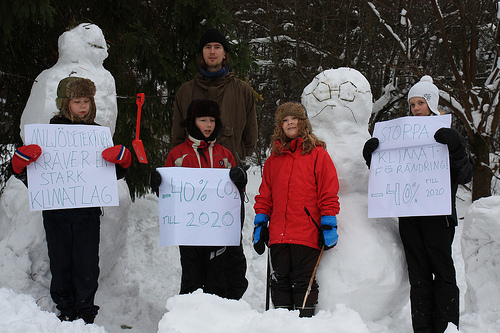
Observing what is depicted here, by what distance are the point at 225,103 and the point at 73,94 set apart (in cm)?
112

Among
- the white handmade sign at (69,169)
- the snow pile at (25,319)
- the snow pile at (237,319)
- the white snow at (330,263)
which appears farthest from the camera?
the white handmade sign at (69,169)

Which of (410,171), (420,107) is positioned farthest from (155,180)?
(420,107)

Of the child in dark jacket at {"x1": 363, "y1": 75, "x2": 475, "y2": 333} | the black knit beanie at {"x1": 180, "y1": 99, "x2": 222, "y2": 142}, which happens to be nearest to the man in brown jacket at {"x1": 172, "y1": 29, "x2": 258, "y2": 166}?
the black knit beanie at {"x1": 180, "y1": 99, "x2": 222, "y2": 142}

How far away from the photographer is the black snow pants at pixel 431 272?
9.61 ft

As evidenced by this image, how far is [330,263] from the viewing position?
305 centimetres

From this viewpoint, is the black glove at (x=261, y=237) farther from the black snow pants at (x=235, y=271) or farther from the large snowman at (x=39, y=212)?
the large snowman at (x=39, y=212)

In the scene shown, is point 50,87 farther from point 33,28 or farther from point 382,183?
point 382,183

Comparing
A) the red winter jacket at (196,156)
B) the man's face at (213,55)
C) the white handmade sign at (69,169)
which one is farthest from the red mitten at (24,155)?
the man's face at (213,55)

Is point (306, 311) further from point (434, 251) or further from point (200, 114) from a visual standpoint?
point (200, 114)

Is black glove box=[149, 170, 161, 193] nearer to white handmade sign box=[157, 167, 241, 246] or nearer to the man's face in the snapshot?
white handmade sign box=[157, 167, 241, 246]

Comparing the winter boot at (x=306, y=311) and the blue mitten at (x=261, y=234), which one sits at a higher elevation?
the blue mitten at (x=261, y=234)

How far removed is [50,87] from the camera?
3.64 meters

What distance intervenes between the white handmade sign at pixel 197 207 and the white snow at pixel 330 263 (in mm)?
625

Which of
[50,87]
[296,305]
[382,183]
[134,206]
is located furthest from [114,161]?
[134,206]
